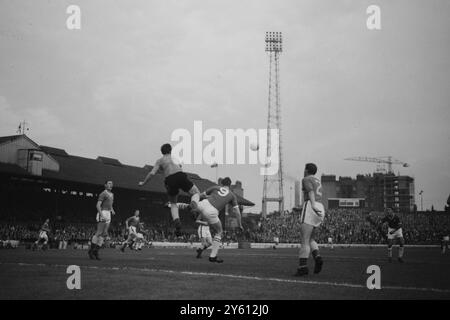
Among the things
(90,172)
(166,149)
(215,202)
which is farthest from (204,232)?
(90,172)

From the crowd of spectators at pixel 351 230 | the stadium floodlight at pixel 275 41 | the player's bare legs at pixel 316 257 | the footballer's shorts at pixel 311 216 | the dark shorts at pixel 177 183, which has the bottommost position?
the crowd of spectators at pixel 351 230

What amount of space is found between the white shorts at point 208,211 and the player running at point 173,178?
459 millimetres

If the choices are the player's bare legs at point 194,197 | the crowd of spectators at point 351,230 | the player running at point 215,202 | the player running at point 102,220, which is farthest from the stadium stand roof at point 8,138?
the player's bare legs at point 194,197

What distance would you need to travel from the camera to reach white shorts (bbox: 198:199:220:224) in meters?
12.3

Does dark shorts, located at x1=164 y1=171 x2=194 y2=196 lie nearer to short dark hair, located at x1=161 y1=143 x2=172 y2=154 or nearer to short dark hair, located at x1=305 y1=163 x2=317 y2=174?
short dark hair, located at x1=161 y1=143 x2=172 y2=154

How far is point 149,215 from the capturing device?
53.6 meters

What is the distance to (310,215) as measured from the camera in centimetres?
963

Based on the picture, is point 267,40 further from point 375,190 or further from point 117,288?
point 375,190

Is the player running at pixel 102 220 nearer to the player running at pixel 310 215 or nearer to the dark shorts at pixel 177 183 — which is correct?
the dark shorts at pixel 177 183

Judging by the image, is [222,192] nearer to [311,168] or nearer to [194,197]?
[194,197]

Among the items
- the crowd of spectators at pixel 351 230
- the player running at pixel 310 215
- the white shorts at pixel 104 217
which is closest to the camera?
the player running at pixel 310 215

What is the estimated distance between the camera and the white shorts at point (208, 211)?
484 inches

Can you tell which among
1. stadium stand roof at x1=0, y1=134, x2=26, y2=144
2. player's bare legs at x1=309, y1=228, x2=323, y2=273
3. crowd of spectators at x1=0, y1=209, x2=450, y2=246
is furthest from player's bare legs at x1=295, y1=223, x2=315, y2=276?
stadium stand roof at x1=0, y1=134, x2=26, y2=144

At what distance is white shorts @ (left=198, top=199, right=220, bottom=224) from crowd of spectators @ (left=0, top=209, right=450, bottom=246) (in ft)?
89.0
